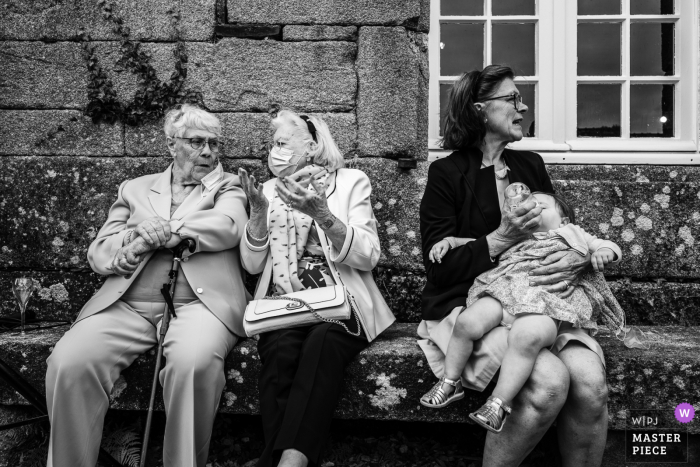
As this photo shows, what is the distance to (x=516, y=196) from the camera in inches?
113

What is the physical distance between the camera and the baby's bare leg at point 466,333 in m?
2.72

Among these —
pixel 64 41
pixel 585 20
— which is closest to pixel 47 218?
pixel 64 41

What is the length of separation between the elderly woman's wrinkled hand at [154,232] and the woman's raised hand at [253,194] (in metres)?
0.42

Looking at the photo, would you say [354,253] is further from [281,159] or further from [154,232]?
[154,232]

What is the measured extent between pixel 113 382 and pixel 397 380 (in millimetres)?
1290

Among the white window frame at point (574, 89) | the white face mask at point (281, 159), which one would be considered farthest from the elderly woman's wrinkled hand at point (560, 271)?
the white window frame at point (574, 89)

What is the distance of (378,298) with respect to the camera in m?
3.30

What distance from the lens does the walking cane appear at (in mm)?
2856

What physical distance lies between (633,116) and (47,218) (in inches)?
145

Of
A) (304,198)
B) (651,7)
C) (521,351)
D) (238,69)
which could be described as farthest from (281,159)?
(651,7)

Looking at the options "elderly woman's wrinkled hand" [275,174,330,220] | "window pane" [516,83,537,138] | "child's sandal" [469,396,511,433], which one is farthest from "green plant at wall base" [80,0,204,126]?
"child's sandal" [469,396,511,433]

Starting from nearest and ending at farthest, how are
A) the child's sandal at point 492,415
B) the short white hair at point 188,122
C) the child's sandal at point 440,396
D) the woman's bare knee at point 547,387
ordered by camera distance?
the child's sandal at point 492,415
the woman's bare knee at point 547,387
the child's sandal at point 440,396
the short white hair at point 188,122

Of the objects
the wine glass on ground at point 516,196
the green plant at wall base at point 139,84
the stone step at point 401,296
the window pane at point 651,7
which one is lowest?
the stone step at point 401,296

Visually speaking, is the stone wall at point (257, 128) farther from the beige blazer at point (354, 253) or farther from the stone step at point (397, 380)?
the stone step at point (397, 380)
